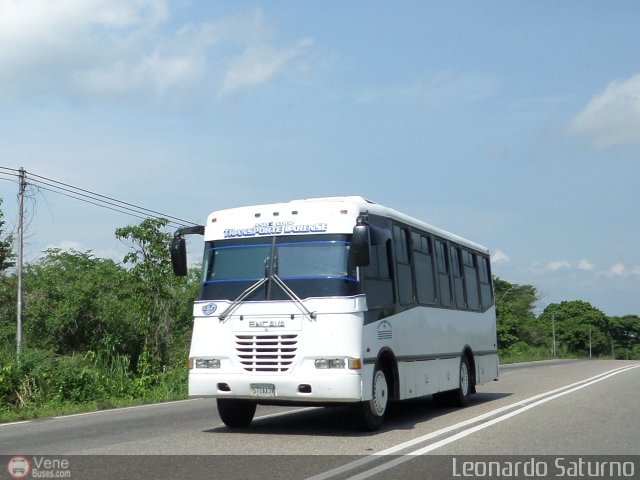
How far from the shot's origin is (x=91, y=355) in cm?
2353

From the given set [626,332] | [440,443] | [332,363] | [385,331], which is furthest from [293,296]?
[626,332]

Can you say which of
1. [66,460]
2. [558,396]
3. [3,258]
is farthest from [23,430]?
[3,258]

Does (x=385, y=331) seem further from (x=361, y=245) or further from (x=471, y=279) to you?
(x=471, y=279)

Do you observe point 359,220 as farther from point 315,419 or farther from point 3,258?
point 3,258

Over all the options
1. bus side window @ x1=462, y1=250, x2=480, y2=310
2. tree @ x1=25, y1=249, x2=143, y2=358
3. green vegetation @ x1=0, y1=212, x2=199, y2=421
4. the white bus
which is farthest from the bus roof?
tree @ x1=25, y1=249, x2=143, y2=358

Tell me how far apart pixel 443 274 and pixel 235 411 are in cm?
523

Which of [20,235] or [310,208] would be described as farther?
[20,235]

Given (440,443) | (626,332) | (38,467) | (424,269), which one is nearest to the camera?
(38,467)

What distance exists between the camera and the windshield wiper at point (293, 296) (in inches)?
436

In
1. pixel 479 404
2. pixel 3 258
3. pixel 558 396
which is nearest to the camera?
pixel 479 404

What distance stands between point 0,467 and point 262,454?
2573mm

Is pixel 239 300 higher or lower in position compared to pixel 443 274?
lower

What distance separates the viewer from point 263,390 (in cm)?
1099

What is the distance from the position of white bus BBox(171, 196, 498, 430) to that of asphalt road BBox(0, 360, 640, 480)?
566 mm
